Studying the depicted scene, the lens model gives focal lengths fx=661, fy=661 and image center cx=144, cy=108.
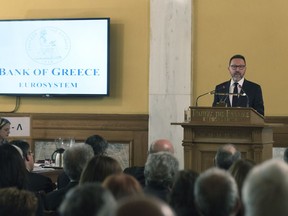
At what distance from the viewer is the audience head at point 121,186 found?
2.84 meters

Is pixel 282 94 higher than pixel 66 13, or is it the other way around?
pixel 66 13

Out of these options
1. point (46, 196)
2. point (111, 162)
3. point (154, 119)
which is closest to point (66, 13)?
point (154, 119)

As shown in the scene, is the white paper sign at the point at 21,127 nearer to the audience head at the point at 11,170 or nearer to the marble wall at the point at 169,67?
the marble wall at the point at 169,67

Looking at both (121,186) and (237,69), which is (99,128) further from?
(121,186)

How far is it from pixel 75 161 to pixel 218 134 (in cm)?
219

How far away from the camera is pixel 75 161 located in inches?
191

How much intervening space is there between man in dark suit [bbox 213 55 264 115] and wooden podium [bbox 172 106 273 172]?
814 millimetres

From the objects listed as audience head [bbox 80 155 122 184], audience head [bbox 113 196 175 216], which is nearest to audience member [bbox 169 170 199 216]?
A: audience head [bbox 80 155 122 184]

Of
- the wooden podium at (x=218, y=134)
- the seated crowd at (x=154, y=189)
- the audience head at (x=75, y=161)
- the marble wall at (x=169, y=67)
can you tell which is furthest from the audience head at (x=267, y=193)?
the marble wall at (x=169, y=67)

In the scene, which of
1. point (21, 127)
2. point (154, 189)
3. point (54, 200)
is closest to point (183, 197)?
point (154, 189)

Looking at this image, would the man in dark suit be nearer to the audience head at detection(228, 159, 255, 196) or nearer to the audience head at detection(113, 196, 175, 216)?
the audience head at detection(228, 159, 255, 196)

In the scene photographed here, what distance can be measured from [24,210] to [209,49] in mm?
6808

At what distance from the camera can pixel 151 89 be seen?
980 cm

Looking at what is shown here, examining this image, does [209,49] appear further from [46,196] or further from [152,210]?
[152,210]
